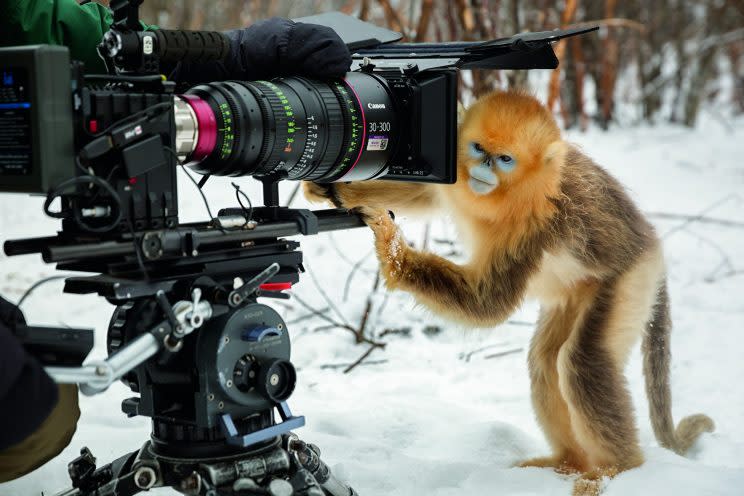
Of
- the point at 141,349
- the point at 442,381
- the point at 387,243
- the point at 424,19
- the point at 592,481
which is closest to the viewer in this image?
the point at 141,349

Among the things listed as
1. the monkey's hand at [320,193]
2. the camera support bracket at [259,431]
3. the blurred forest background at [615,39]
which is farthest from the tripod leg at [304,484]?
the blurred forest background at [615,39]

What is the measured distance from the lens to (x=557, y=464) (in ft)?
10.0

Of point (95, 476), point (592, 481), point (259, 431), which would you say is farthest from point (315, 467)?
point (592, 481)

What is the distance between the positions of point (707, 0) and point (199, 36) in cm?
902

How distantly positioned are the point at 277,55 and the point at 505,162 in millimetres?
772

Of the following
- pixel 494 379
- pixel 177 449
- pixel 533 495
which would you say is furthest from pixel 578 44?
pixel 177 449

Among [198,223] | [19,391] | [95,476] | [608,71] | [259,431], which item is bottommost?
[95,476]

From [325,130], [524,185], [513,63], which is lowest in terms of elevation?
[524,185]

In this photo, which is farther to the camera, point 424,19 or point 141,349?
point 424,19

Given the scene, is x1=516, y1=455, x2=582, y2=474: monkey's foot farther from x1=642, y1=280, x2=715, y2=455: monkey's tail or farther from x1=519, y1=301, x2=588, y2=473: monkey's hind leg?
x1=642, y1=280, x2=715, y2=455: monkey's tail

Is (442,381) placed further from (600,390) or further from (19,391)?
(19,391)

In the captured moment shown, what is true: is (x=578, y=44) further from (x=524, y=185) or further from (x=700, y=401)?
(x=524, y=185)

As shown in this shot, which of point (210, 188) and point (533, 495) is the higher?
point (210, 188)

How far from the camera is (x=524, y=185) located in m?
2.73
